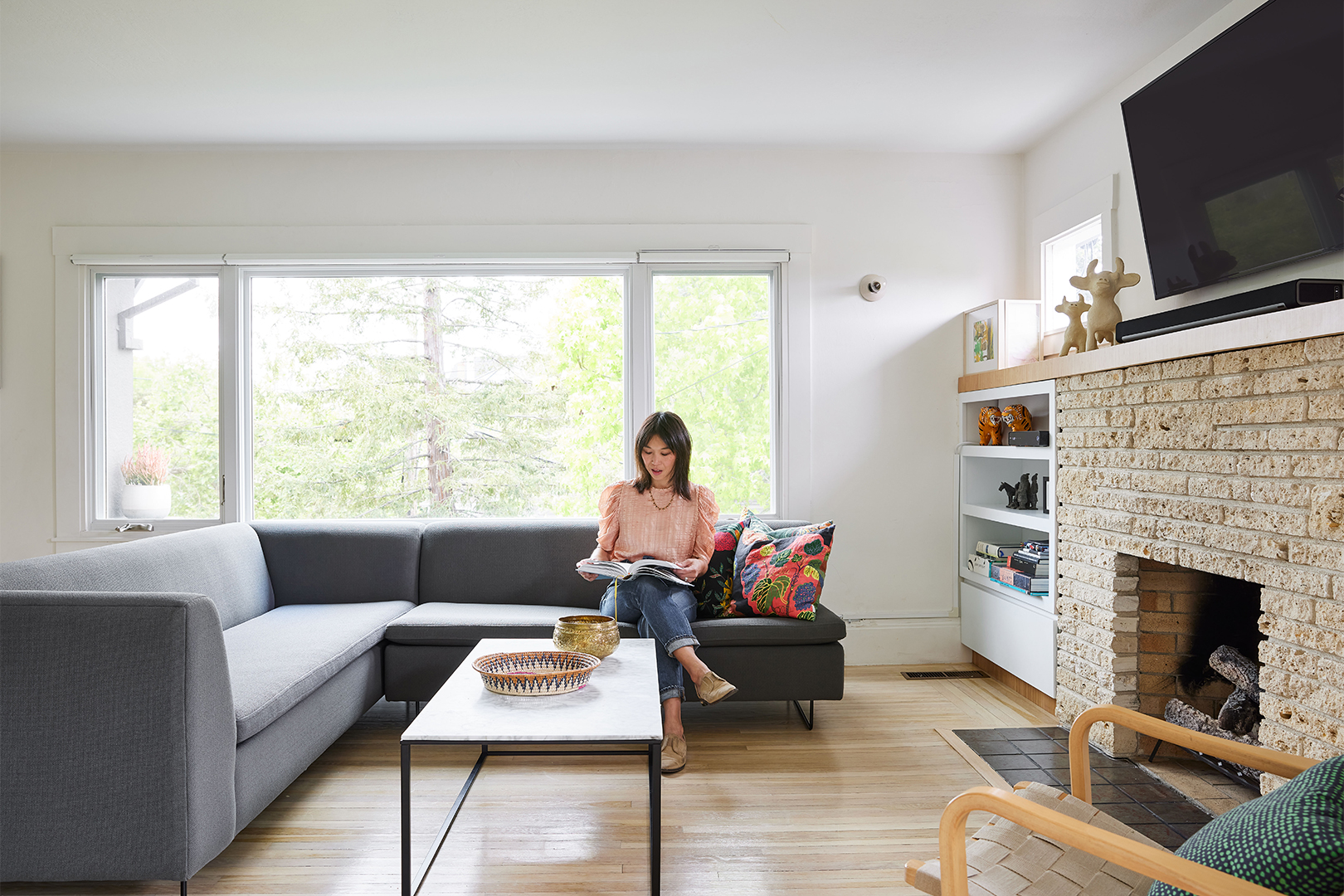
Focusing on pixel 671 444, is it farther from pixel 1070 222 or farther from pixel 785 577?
pixel 1070 222

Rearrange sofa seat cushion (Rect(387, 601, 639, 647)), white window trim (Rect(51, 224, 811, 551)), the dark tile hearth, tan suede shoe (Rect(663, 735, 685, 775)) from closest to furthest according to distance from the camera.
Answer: the dark tile hearth → tan suede shoe (Rect(663, 735, 685, 775)) → sofa seat cushion (Rect(387, 601, 639, 647)) → white window trim (Rect(51, 224, 811, 551))

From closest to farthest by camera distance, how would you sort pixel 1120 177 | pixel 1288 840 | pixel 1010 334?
pixel 1288 840 → pixel 1120 177 → pixel 1010 334

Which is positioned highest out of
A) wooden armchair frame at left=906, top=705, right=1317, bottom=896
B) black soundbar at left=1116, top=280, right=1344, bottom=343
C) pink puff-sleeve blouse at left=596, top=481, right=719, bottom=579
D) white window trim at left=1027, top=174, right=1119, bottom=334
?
white window trim at left=1027, top=174, right=1119, bottom=334

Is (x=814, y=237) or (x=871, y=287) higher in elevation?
(x=814, y=237)

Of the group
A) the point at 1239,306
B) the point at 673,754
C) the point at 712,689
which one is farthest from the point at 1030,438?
the point at 673,754

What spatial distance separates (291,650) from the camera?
8.34 feet

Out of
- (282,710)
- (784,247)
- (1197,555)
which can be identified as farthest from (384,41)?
(1197,555)

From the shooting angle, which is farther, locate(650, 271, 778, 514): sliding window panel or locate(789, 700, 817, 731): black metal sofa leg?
locate(650, 271, 778, 514): sliding window panel

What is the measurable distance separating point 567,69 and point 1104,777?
10.3 feet

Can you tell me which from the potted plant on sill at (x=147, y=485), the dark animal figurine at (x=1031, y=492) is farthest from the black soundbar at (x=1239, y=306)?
the potted plant on sill at (x=147, y=485)

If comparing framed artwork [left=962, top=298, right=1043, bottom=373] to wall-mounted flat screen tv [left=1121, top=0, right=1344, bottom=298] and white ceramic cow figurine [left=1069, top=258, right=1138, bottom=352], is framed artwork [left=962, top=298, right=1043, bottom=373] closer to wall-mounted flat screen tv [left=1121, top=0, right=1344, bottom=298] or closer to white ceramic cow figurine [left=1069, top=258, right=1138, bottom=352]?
white ceramic cow figurine [left=1069, top=258, right=1138, bottom=352]

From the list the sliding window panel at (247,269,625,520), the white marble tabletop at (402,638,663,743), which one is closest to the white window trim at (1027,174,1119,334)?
the sliding window panel at (247,269,625,520)

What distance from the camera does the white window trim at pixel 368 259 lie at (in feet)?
12.9

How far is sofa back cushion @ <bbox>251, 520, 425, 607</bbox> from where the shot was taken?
3482 mm
